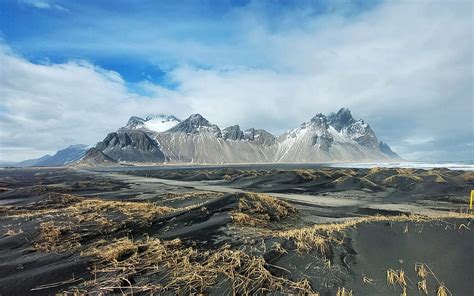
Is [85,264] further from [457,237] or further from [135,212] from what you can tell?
[457,237]

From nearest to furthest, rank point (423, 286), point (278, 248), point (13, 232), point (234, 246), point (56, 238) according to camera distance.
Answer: point (423, 286), point (278, 248), point (234, 246), point (56, 238), point (13, 232)

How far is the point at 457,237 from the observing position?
1036 cm

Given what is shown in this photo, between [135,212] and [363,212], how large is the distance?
16.6m

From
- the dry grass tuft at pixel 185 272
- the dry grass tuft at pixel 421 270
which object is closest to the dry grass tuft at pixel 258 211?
the dry grass tuft at pixel 185 272

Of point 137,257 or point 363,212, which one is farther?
point 363,212

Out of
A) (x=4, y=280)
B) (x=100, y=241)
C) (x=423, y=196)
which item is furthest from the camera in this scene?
(x=423, y=196)

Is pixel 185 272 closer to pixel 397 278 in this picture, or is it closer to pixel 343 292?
pixel 343 292

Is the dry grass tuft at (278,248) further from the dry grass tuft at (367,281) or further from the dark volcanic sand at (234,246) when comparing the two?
the dry grass tuft at (367,281)

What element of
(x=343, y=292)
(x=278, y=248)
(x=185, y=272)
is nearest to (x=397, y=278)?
(x=343, y=292)

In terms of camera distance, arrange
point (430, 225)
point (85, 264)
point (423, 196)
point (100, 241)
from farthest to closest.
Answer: point (423, 196) < point (100, 241) < point (430, 225) < point (85, 264)

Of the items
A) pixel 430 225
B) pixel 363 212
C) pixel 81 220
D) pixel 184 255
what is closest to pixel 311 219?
pixel 363 212

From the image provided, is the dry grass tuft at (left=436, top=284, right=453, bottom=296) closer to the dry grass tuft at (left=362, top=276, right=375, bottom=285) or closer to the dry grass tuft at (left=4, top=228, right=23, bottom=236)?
the dry grass tuft at (left=362, top=276, right=375, bottom=285)

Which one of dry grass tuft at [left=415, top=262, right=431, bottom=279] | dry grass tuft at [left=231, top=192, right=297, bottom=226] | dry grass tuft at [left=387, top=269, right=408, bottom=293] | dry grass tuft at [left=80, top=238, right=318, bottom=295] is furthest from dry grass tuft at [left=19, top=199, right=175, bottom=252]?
dry grass tuft at [left=415, top=262, right=431, bottom=279]

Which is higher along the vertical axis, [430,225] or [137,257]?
[430,225]
